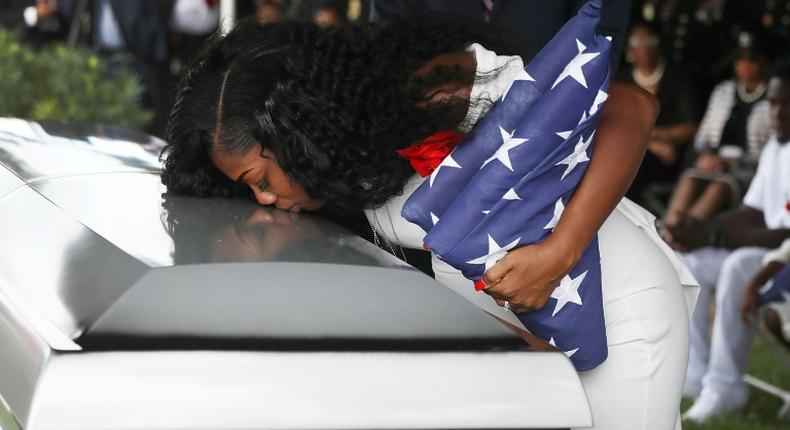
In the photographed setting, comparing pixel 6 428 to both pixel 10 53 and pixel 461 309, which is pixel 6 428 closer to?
pixel 461 309

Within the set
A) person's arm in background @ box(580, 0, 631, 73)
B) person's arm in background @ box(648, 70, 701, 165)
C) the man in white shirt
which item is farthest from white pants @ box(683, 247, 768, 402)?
person's arm in background @ box(648, 70, 701, 165)

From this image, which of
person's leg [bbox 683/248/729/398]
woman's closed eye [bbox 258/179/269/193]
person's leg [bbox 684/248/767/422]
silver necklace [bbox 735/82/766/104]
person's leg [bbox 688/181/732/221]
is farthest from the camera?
silver necklace [bbox 735/82/766/104]

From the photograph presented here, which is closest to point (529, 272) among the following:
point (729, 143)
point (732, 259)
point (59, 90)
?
point (732, 259)

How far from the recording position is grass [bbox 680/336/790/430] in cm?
408

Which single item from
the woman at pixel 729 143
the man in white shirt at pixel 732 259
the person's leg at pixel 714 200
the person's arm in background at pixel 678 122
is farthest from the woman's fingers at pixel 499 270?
the person's arm in background at pixel 678 122

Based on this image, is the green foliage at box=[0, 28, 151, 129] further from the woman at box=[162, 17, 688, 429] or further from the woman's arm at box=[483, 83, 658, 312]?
the woman's arm at box=[483, 83, 658, 312]

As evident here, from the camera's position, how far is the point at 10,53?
490 centimetres

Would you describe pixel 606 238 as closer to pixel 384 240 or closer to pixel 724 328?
pixel 384 240

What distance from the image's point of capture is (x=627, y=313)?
1.59 metres

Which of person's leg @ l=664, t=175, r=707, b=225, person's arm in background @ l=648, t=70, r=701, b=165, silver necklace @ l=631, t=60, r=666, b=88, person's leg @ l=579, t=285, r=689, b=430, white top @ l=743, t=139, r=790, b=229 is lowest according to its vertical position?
person's arm in background @ l=648, t=70, r=701, b=165

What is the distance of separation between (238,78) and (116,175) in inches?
9.3

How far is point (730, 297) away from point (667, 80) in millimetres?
3598

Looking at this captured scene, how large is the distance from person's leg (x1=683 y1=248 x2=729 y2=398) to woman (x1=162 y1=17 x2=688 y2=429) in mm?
3075

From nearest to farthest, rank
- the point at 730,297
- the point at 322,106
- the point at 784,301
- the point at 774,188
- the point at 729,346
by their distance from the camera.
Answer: the point at 322,106
the point at 784,301
the point at 729,346
the point at 730,297
the point at 774,188
